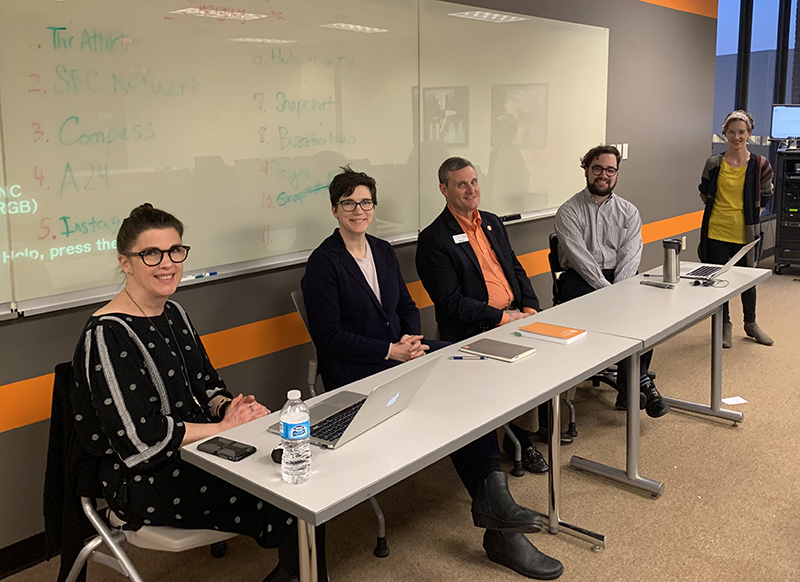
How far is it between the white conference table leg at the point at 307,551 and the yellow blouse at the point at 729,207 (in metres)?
4.04

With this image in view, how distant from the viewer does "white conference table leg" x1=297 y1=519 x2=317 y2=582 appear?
5.57 feet

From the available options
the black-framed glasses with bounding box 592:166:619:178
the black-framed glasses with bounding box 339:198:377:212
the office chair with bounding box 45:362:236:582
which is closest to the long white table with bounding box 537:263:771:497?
the black-framed glasses with bounding box 592:166:619:178

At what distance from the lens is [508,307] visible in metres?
3.54

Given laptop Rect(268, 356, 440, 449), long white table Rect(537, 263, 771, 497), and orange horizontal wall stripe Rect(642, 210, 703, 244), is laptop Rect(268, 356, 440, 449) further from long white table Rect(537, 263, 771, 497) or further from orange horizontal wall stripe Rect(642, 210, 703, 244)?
orange horizontal wall stripe Rect(642, 210, 703, 244)

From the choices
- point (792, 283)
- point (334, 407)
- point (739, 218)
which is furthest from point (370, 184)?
point (792, 283)

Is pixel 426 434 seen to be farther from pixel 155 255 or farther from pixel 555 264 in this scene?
pixel 555 264

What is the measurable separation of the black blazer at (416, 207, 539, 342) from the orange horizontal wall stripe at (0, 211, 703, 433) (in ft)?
1.83

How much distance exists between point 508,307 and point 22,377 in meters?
2.12

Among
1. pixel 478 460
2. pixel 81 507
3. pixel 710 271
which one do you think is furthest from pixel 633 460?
pixel 81 507

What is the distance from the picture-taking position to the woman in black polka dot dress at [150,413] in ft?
6.06

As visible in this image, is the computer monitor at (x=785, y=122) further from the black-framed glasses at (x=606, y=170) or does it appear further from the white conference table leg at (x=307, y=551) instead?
the white conference table leg at (x=307, y=551)

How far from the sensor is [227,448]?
176cm

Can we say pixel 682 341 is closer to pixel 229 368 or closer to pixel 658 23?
pixel 658 23

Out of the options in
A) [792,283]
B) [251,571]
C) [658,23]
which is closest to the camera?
[251,571]
